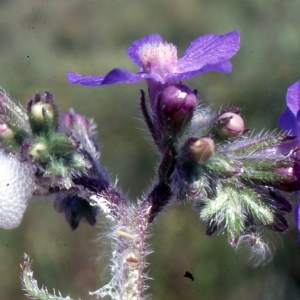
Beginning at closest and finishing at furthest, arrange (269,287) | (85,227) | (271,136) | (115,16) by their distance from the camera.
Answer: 1. (271,136)
2. (269,287)
3. (85,227)
4. (115,16)

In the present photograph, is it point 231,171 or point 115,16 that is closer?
point 231,171

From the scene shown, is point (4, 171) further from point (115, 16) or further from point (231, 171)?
point (115, 16)

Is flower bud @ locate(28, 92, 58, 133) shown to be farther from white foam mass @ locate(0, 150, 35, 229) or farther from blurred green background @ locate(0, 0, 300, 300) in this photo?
blurred green background @ locate(0, 0, 300, 300)

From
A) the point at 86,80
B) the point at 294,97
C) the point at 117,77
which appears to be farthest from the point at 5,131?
the point at 294,97

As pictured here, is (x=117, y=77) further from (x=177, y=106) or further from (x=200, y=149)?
(x=200, y=149)

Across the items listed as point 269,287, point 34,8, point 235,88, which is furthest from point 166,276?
point 34,8

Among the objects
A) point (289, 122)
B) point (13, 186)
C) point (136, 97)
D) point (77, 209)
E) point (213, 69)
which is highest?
point (213, 69)
